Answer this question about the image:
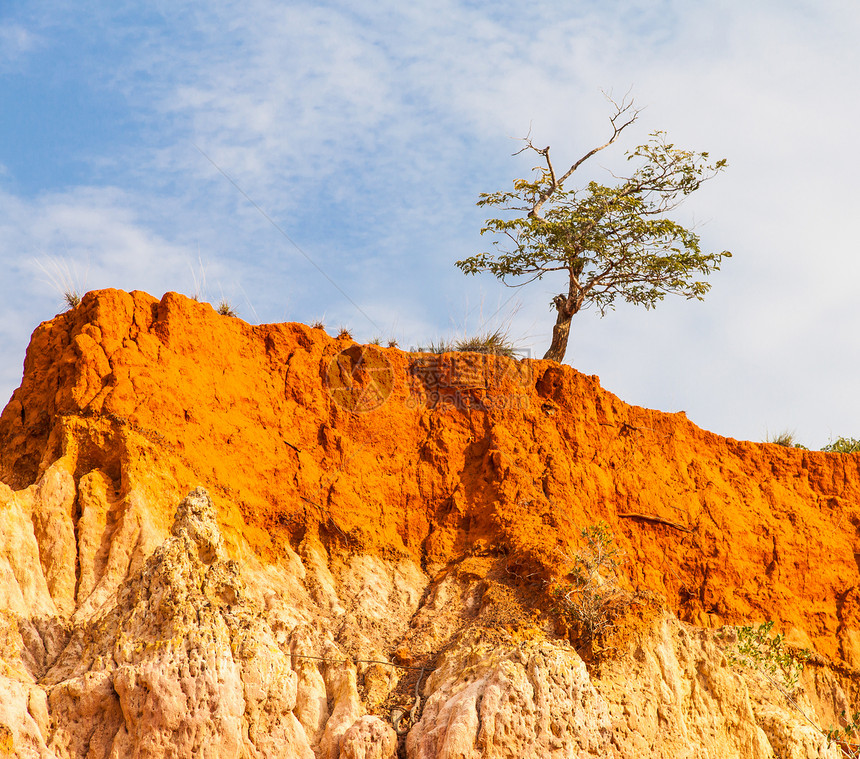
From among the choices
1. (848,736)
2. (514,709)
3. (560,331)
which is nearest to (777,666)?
(848,736)

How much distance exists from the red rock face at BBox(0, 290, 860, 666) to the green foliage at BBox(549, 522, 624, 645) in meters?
0.31

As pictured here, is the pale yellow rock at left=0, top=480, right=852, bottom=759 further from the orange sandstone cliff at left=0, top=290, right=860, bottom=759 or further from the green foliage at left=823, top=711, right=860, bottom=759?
the green foliage at left=823, top=711, right=860, bottom=759

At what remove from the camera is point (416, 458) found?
47.3ft

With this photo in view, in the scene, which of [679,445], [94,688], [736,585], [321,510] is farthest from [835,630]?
[94,688]

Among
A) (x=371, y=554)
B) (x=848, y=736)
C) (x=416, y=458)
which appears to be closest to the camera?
(x=371, y=554)

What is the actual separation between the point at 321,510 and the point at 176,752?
14.2ft

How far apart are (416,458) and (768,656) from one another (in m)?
5.55

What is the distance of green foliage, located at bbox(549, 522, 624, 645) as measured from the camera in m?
12.2

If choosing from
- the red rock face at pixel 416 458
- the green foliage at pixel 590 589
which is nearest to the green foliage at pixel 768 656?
the red rock face at pixel 416 458

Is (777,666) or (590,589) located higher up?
(590,589)

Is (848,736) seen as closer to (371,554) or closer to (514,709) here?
(514,709)
